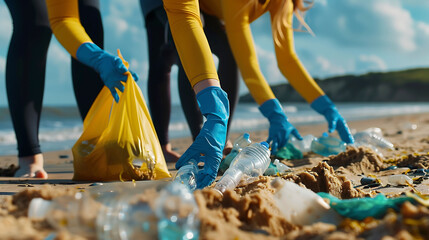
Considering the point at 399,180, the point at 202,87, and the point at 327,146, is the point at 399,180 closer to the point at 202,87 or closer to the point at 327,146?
the point at 202,87

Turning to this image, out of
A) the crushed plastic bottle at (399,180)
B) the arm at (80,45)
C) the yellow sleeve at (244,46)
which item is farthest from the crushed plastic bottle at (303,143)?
the arm at (80,45)

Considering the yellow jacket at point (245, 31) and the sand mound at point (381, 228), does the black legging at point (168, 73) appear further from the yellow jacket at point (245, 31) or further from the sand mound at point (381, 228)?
the sand mound at point (381, 228)

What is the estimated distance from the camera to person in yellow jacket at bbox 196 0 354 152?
114 inches

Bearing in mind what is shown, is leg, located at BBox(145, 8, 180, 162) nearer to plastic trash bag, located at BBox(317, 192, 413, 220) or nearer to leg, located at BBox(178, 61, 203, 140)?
leg, located at BBox(178, 61, 203, 140)

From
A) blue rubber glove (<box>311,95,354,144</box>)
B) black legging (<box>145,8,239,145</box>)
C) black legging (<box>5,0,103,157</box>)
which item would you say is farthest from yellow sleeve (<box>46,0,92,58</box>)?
blue rubber glove (<box>311,95,354,144</box>)

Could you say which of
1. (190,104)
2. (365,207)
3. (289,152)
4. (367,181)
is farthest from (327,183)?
(190,104)

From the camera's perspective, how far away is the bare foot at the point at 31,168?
7.84 feet

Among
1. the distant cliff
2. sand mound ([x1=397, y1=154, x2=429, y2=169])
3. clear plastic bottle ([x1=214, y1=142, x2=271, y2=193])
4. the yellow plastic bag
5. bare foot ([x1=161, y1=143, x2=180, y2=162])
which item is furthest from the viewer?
the distant cliff

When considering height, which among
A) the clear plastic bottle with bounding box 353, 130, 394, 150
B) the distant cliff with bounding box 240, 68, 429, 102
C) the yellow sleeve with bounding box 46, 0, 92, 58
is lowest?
the distant cliff with bounding box 240, 68, 429, 102

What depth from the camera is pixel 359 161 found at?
7.89 feet

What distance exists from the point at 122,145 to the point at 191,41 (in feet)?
2.50

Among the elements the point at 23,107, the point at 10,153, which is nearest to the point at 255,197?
the point at 23,107

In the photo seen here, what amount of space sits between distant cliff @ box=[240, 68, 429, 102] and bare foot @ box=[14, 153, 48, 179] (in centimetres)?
3552

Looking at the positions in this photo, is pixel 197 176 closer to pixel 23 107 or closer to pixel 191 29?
pixel 191 29
